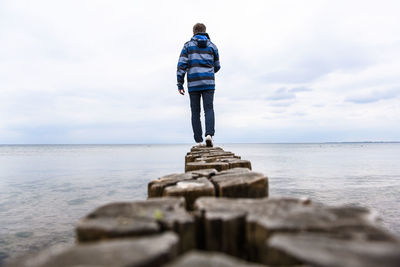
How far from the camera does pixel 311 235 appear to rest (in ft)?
3.44

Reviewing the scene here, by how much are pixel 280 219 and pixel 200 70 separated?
524 cm

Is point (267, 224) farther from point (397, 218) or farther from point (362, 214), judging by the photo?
point (397, 218)

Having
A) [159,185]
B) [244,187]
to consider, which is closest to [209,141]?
[159,185]

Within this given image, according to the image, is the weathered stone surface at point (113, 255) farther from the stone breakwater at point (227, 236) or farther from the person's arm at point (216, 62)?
the person's arm at point (216, 62)

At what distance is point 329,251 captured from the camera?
90 centimetres

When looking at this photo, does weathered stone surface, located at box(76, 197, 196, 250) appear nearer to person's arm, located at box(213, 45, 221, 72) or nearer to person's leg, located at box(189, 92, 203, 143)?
person's leg, located at box(189, 92, 203, 143)

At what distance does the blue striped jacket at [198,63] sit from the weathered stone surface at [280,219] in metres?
4.91

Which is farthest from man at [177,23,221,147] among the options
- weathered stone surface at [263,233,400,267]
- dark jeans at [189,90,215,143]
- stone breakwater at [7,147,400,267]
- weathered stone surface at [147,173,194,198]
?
weathered stone surface at [263,233,400,267]

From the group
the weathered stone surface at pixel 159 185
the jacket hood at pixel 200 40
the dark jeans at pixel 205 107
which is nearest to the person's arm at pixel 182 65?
the jacket hood at pixel 200 40

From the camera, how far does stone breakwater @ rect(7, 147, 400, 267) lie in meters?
0.90

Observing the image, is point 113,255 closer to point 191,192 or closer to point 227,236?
point 227,236

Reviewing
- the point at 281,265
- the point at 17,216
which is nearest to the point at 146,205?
the point at 281,265

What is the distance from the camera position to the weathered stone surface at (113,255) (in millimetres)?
905

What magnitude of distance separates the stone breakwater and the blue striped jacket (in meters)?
4.83
